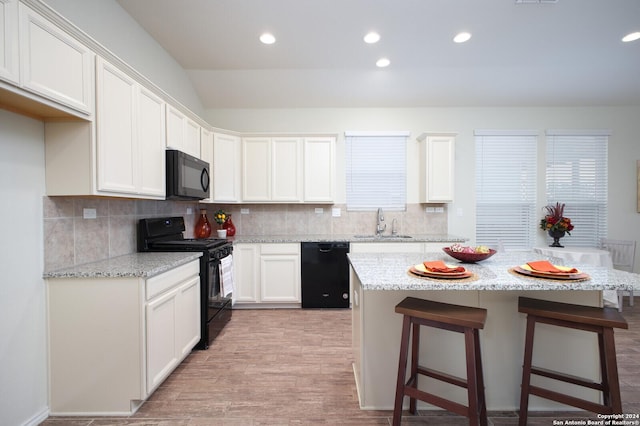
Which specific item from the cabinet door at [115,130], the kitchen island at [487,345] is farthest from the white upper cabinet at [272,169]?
the kitchen island at [487,345]

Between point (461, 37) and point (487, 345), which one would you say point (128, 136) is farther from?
point (461, 37)

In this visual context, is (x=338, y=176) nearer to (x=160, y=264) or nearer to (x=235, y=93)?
(x=235, y=93)

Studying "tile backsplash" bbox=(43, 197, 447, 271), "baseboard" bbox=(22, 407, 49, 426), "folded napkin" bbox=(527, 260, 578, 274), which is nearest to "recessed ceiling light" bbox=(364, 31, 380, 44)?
"tile backsplash" bbox=(43, 197, 447, 271)

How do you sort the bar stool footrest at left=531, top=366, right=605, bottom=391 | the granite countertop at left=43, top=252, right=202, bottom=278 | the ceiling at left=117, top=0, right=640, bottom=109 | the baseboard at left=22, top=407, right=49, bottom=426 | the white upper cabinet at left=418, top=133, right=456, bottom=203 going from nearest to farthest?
the bar stool footrest at left=531, top=366, right=605, bottom=391, the baseboard at left=22, top=407, right=49, bottom=426, the granite countertop at left=43, top=252, right=202, bottom=278, the ceiling at left=117, top=0, right=640, bottom=109, the white upper cabinet at left=418, top=133, right=456, bottom=203

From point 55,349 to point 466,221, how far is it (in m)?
4.60

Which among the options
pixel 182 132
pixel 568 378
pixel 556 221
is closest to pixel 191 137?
pixel 182 132

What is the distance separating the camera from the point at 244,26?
107 inches

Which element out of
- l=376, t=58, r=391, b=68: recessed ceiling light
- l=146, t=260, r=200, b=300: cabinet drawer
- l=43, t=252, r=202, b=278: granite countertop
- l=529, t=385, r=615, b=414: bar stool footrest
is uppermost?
l=376, t=58, r=391, b=68: recessed ceiling light

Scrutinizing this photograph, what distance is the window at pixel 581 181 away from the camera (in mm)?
4172

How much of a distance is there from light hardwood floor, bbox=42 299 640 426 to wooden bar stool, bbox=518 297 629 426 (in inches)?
13.3

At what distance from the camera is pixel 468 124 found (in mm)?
4168

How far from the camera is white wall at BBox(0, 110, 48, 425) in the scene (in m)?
1.51

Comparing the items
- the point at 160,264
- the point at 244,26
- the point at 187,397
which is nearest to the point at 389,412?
the point at 187,397

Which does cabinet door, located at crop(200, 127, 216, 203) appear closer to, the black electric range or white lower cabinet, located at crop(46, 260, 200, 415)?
the black electric range
